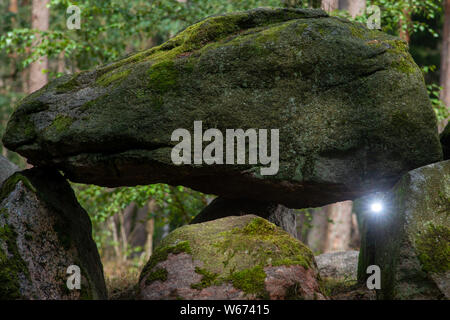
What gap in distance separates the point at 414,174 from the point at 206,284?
2418 mm

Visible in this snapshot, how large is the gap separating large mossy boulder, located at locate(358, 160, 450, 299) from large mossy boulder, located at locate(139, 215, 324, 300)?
0.82 meters

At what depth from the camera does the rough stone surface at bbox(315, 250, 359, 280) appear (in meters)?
7.95

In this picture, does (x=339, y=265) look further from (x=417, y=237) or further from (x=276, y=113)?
(x=276, y=113)

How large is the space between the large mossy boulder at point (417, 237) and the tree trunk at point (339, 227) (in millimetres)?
7269

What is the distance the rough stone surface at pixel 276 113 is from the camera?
516 cm

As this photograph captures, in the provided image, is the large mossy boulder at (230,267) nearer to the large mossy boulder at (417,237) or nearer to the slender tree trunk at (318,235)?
the large mossy boulder at (417,237)

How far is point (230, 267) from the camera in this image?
4.41 meters

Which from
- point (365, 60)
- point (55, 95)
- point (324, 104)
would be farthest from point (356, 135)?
point (55, 95)

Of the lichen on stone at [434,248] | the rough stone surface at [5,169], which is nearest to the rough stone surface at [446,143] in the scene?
the lichen on stone at [434,248]

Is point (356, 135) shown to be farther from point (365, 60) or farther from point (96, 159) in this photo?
point (96, 159)

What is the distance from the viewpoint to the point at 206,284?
428 cm

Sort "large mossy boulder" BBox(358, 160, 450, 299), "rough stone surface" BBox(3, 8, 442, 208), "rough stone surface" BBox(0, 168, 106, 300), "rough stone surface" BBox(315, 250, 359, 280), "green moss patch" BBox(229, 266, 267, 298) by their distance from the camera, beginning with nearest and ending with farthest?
"green moss patch" BBox(229, 266, 267, 298), "large mossy boulder" BBox(358, 160, 450, 299), "rough stone surface" BBox(0, 168, 106, 300), "rough stone surface" BBox(3, 8, 442, 208), "rough stone surface" BBox(315, 250, 359, 280)

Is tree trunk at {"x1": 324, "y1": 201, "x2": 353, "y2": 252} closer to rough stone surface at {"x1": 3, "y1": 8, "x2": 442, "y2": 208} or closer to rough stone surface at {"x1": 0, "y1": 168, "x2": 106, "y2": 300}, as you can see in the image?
rough stone surface at {"x1": 3, "y1": 8, "x2": 442, "y2": 208}

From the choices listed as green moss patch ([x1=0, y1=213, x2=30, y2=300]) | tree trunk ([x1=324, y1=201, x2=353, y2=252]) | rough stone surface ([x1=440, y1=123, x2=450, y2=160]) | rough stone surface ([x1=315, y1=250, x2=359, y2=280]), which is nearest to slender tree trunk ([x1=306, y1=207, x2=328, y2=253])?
tree trunk ([x1=324, y1=201, x2=353, y2=252])
